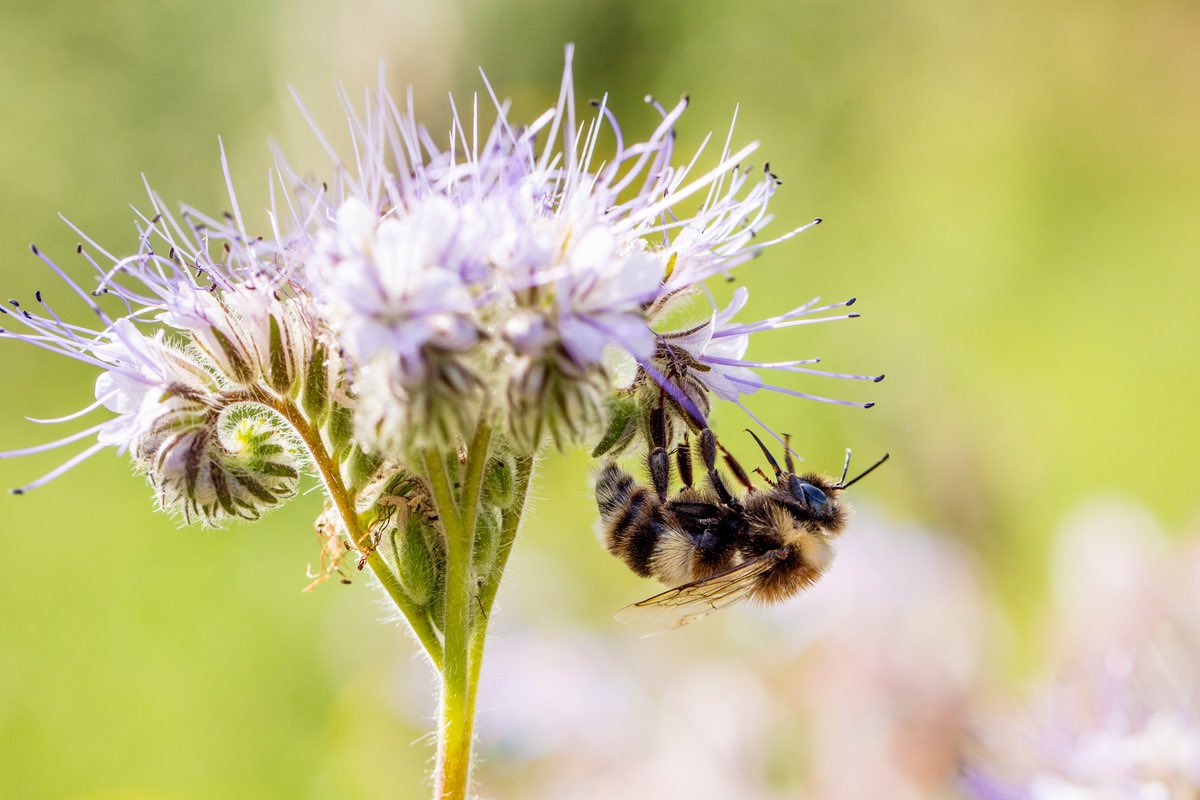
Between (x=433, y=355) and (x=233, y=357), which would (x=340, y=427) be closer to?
(x=233, y=357)

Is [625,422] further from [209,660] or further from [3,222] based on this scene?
[3,222]

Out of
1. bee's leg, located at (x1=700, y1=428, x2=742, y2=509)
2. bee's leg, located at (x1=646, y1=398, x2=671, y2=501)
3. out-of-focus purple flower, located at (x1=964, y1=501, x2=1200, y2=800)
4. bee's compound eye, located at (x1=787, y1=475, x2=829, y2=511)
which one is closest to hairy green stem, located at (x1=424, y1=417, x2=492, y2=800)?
bee's leg, located at (x1=646, y1=398, x2=671, y2=501)

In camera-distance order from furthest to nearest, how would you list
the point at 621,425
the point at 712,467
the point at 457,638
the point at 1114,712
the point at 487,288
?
the point at 1114,712, the point at 712,467, the point at 621,425, the point at 457,638, the point at 487,288

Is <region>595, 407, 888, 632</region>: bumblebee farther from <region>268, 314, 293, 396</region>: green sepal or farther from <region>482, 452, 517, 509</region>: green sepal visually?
<region>268, 314, 293, 396</region>: green sepal

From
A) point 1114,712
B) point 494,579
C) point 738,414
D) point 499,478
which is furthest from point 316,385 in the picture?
point 738,414

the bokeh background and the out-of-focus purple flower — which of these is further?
the bokeh background

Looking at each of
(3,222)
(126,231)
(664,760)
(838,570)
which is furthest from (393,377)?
(3,222)

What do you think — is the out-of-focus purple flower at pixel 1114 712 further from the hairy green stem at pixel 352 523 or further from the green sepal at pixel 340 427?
the green sepal at pixel 340 427

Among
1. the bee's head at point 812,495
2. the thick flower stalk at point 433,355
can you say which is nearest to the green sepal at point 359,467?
the thick flower stalk at point 433,355
